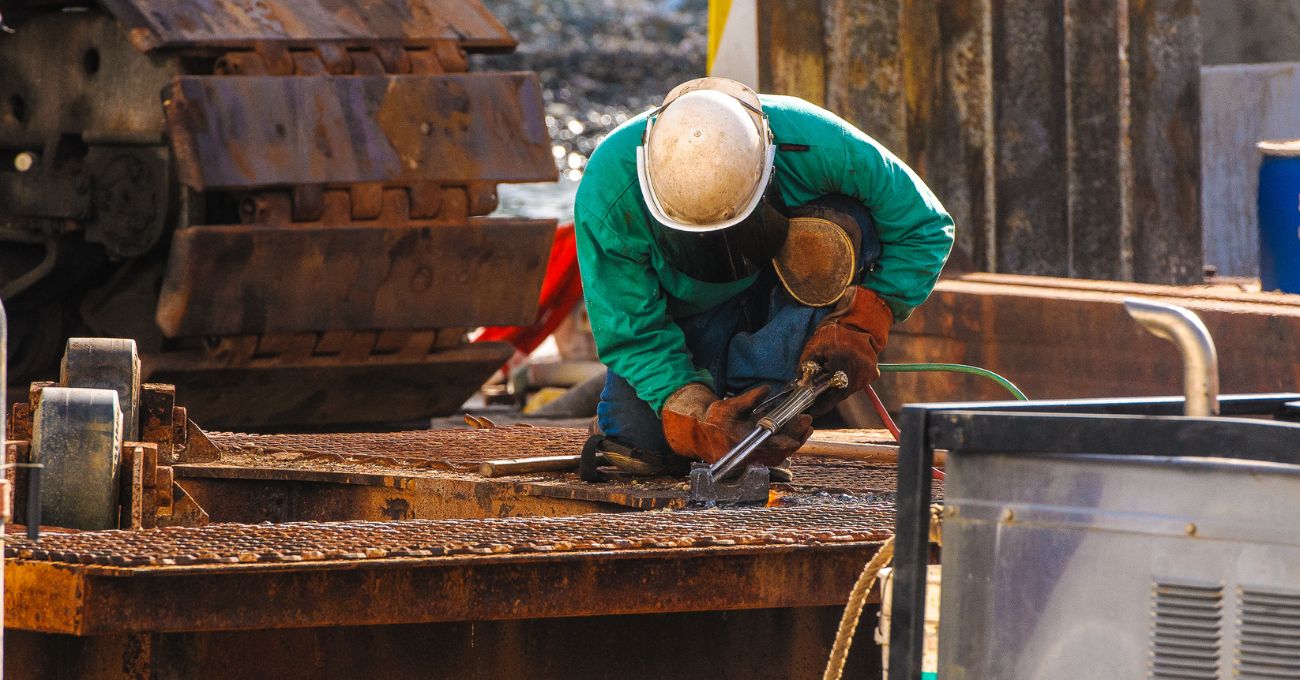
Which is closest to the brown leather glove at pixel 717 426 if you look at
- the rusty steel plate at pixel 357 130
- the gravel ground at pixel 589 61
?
the rusty steel plate at pixel 357 130

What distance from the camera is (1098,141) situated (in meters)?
7.81

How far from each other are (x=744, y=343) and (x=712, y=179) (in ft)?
1.93

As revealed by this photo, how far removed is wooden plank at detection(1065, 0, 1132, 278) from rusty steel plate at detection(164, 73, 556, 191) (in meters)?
2.29

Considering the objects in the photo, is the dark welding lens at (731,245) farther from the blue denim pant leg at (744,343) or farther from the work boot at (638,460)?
the work boot at (638,460)

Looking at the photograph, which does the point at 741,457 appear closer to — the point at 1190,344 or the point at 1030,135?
the point at 1190,344

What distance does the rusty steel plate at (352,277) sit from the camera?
240 inches

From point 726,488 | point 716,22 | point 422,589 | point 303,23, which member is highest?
point 716,22

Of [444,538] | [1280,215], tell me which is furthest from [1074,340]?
[444,538]

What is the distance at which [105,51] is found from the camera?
6.54 m

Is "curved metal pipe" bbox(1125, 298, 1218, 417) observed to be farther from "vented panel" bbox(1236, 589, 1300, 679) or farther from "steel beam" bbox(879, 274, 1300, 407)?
"steel beam" bbox(879, 274, 1300, 407)

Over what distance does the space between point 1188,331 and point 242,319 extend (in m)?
4.24

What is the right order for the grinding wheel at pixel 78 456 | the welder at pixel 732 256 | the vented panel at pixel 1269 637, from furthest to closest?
1. the welder at pixel 732 256
2. the grinding wheel at pixel 78 456
3. the vented panel at pixel 1269 637

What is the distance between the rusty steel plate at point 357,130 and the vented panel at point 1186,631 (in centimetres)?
404

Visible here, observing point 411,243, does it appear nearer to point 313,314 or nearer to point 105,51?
point 313,314
